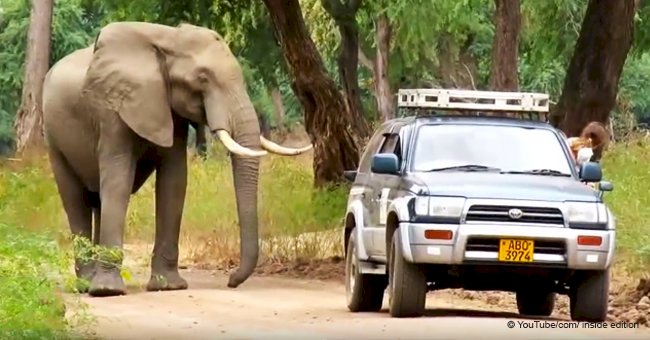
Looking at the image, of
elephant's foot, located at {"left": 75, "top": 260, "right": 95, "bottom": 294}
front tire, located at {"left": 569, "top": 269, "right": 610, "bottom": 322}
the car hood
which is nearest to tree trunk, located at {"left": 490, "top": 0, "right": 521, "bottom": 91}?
elephant's foot, located at {"left": 75, "top": 260, "right": 95, "bottom": 294}

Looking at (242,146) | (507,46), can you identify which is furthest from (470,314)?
(507,46)

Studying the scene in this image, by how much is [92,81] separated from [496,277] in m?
6.42

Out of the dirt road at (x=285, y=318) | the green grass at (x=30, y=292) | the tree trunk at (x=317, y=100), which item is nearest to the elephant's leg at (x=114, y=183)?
the dirt road at (x=285, y=318)

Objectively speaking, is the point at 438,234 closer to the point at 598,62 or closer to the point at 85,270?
the point at 85,270

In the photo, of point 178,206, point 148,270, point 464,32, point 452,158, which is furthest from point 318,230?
point 464,32

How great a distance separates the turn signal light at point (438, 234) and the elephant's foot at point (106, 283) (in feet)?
16.6

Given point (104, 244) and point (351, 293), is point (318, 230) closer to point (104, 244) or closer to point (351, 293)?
point (104, 244)

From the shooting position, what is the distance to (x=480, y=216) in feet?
44.2

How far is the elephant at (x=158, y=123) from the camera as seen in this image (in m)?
18.2

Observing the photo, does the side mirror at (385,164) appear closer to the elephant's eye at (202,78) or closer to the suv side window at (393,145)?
the suv side window at (393,145)

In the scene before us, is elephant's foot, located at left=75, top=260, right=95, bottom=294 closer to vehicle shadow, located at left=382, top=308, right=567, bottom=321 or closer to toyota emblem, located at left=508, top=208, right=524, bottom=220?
vehicle shadow, located at left=382, top=308, right=567, bottom=321

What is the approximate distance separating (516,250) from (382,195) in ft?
6.42

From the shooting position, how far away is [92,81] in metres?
18.6

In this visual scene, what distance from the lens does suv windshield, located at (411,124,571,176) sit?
14578 mm
